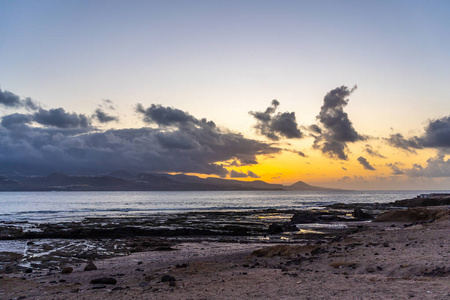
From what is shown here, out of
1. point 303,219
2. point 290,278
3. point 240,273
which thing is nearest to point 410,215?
point 303,219

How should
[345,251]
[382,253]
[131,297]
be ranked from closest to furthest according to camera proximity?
[131,297]
[382,253]
[345,251]

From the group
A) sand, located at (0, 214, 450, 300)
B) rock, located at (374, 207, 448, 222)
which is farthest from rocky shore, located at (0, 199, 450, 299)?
rock, located at (374, 207, 448, 222)

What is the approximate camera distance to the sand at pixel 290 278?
9.47 m

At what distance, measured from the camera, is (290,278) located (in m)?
11.7

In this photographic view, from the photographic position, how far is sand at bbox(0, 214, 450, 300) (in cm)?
947

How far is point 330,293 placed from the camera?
9.23 meters

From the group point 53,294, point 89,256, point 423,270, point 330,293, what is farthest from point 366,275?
point 89,256

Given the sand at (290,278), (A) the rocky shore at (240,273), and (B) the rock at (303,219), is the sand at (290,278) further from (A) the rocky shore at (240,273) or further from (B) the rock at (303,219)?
(B) the rock at (303,219)

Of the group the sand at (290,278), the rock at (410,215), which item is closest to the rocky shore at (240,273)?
the sand at (290,278)

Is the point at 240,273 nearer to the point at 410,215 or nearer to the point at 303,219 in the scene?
the point at 410,215

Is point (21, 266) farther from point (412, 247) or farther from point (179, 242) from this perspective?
point (412, 247)

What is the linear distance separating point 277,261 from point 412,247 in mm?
6505

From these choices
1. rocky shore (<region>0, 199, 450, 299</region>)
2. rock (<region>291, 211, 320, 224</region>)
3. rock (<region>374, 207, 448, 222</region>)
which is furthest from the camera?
rock (<region>291, 211, 320, 224</region>)

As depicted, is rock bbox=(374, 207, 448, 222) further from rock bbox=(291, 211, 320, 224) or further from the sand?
the sand
